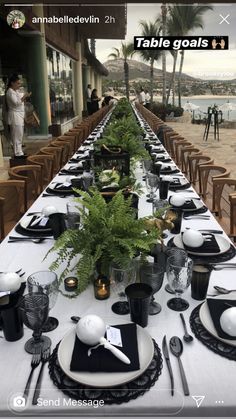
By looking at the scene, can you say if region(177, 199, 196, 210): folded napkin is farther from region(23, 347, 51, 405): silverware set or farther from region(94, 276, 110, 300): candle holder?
region(23, 347, 51, 405): silverware set

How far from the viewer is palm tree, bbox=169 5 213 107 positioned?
18797 mm

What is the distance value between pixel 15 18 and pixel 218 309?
673cm

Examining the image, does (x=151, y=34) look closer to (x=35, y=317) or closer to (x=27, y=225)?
(x=27, y=225)

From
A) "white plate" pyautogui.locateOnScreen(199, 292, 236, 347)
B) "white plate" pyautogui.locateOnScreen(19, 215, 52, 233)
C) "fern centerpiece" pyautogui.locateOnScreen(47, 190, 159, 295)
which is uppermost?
"fern centerpiece" pyautogui.locateOnScreen(47, 190, 159, 295)

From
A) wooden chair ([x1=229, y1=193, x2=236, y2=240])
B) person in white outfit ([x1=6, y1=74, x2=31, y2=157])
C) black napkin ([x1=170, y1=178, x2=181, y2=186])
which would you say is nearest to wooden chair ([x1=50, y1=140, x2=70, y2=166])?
person in white outfit ([x1=6, y1=74, x2=31, y2=157])

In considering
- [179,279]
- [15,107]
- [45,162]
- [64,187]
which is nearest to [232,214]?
[64,187]

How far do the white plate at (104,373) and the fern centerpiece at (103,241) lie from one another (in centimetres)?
18

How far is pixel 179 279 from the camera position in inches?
42.1

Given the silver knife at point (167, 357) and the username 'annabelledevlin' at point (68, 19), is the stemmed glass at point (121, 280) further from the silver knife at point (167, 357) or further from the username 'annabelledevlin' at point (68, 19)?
the username 'annabelledevlin' at point (68, 19)

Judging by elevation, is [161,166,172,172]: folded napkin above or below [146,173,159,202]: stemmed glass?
below

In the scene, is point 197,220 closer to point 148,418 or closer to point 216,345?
point 216,345

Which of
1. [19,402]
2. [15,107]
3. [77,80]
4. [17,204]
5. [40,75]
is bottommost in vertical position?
[17,204]

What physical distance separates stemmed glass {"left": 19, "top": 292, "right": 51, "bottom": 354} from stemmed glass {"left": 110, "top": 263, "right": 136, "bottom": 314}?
8.6 inches

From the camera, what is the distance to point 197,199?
6.84 ft
